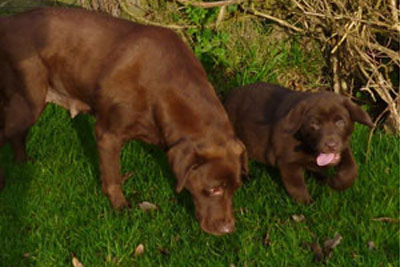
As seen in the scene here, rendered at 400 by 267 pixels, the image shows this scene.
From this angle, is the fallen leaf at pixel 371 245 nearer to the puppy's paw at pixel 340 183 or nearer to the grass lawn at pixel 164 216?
the grass lawn at pixel 164 216

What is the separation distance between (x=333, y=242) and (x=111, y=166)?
171cm

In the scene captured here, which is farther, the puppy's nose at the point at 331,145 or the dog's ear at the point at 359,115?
the dog's ear at the point at 359,115

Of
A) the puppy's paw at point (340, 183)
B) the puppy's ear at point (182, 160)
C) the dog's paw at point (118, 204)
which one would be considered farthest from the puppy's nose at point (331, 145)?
the dog's paw at point (118, 204)

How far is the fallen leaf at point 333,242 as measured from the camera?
13.6 ft

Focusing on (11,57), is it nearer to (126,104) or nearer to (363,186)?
(126,104)

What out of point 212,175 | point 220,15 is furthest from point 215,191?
point 220,15

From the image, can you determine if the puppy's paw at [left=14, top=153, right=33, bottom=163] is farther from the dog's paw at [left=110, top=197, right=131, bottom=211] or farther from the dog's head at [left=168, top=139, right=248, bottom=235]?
the dog's head at [left=168, top=139, right=248, bottom=235]

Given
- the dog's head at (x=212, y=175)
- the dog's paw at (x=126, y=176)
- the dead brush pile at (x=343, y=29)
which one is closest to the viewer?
the dog's head at (x=212, y=175)

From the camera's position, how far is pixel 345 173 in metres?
4.62

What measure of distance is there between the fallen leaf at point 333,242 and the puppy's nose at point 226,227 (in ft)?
2.11

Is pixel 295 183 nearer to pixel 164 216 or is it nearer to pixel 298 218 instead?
pixel 298 218

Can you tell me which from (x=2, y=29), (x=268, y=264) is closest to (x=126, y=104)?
(x=2, y=29)

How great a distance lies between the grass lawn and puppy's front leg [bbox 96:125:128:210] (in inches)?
4.0

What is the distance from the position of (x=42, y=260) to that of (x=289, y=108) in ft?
7.04
